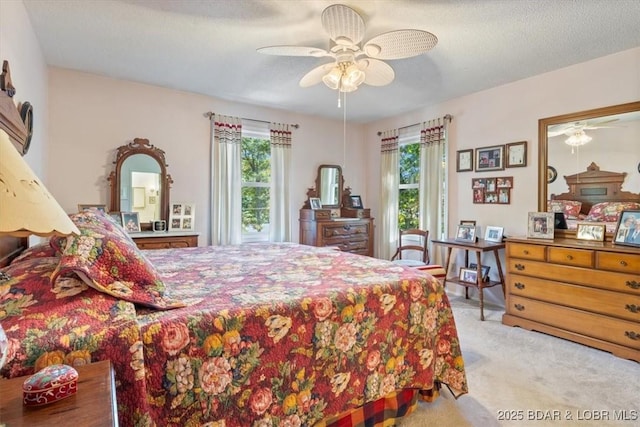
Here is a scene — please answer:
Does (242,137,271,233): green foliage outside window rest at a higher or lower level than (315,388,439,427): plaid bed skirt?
higher

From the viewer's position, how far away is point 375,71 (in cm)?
235

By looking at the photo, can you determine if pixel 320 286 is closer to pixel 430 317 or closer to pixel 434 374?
pixel 430 317

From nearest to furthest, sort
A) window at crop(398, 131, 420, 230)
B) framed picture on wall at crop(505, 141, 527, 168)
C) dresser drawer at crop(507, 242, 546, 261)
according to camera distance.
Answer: dresser drawer at crop(507, 242, 546, 261), framed picture on wall at crop(505, 141, 527, 168), window at crop(398, 131, 420, 230)

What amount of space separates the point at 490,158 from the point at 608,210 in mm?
1180

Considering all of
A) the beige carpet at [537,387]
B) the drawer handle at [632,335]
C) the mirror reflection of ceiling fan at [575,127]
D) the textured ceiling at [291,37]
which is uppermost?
the textured ceiling at [291,37]

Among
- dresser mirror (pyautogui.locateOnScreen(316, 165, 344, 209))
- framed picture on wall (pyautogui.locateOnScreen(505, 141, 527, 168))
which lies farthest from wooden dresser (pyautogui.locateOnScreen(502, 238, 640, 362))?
dresser mirror (pyautogui.locateOnScreen(316, 165, 344, 209))

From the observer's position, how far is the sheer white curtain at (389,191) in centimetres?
480

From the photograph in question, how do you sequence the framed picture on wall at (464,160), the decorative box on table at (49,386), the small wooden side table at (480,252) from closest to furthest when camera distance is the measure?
the decorative box on table at (49,386) → the small wooden side table at (480,252) → the framed picture on wall at (464,160)

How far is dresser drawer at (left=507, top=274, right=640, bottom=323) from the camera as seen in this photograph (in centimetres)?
235

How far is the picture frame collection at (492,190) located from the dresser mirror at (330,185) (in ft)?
6.44

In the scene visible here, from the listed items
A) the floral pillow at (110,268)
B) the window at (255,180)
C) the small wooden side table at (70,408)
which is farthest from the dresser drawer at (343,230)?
the small wooden side table at (70,408)

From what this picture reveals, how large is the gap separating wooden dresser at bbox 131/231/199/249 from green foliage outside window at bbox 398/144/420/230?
297 centimetres

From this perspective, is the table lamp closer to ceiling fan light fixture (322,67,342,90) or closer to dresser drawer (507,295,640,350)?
ceiling fan light fixture (322,67,342,90)

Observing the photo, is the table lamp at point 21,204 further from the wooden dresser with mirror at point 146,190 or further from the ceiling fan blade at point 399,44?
the wooden dresser with mirror at point 146,190
